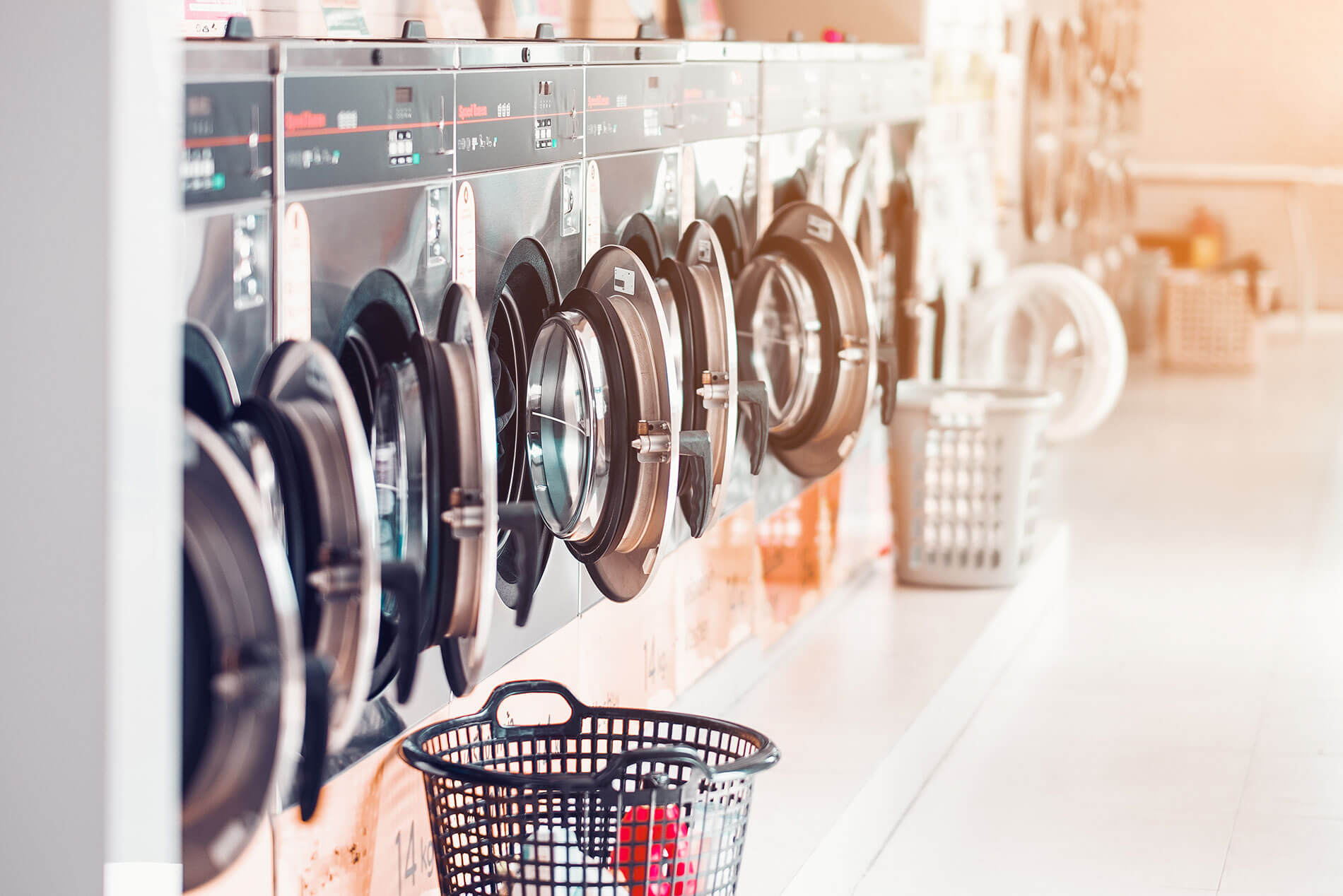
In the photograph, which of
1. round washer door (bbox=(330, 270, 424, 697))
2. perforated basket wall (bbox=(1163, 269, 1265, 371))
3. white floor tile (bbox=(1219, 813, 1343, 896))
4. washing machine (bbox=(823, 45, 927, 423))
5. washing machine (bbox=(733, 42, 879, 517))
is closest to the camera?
round washer door (bbox=(330, 270, 424, 697))

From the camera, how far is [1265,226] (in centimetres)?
1020

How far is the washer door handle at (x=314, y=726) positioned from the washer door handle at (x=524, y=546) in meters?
0.59

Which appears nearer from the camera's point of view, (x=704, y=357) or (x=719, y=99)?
(x=704, y=357)

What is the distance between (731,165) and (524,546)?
118cm

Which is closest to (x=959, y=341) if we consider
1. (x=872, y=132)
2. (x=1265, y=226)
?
(x=872, y=132)

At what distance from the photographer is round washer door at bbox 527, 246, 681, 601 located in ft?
7.10

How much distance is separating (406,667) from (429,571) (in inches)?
4.2

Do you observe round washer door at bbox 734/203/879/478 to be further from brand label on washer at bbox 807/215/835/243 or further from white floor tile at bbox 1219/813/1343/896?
white floor tile at bbox 1219/813/1343/896

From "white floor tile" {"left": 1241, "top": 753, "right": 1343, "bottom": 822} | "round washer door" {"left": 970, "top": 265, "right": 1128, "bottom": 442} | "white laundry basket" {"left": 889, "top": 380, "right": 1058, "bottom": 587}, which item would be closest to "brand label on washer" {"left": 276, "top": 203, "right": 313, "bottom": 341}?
"white floor tile" {"left": 1241, "top": 753, "right": 1343, "bottom": 822}

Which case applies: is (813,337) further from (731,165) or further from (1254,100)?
(1254,100)

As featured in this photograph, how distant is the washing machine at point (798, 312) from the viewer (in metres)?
3.11

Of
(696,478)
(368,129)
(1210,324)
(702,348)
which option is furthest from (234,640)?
(1210,324)

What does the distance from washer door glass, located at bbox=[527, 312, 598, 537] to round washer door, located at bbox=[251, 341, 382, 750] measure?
73cm

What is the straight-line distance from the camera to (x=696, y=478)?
7.82 ft
